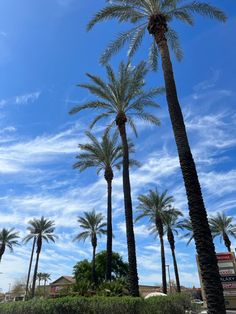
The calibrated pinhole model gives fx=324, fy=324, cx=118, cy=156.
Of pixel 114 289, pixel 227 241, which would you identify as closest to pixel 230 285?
pixel 227 241

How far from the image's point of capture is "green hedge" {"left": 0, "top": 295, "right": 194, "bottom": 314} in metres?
12.4

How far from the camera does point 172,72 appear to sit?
46.5 feet

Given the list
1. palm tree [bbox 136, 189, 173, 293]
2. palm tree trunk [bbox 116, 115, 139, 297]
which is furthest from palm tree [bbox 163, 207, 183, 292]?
palm tree trunk [bbox 116, 115, 139, 297]

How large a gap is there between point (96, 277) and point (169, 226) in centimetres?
1480

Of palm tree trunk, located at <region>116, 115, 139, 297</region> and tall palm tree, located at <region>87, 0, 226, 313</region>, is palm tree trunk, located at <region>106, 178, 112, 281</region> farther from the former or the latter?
tall palm tree, located at <region>87, 0, 226, 313</region>

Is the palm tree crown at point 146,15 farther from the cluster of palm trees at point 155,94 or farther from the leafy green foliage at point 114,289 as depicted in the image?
the leafy green foliage at point 114,289

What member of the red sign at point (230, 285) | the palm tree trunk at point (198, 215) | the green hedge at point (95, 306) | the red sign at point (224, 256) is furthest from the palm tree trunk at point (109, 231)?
the red sign at point (230, 285)

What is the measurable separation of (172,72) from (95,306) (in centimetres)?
1010

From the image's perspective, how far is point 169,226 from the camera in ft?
147

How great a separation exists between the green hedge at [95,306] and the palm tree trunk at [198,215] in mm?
4303

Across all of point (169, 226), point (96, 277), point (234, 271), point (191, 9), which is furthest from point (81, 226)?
point (191, 9)

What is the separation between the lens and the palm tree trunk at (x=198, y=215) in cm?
927

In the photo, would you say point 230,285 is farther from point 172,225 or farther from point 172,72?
point 172,72

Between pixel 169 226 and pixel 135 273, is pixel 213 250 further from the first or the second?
pixel 169 226
